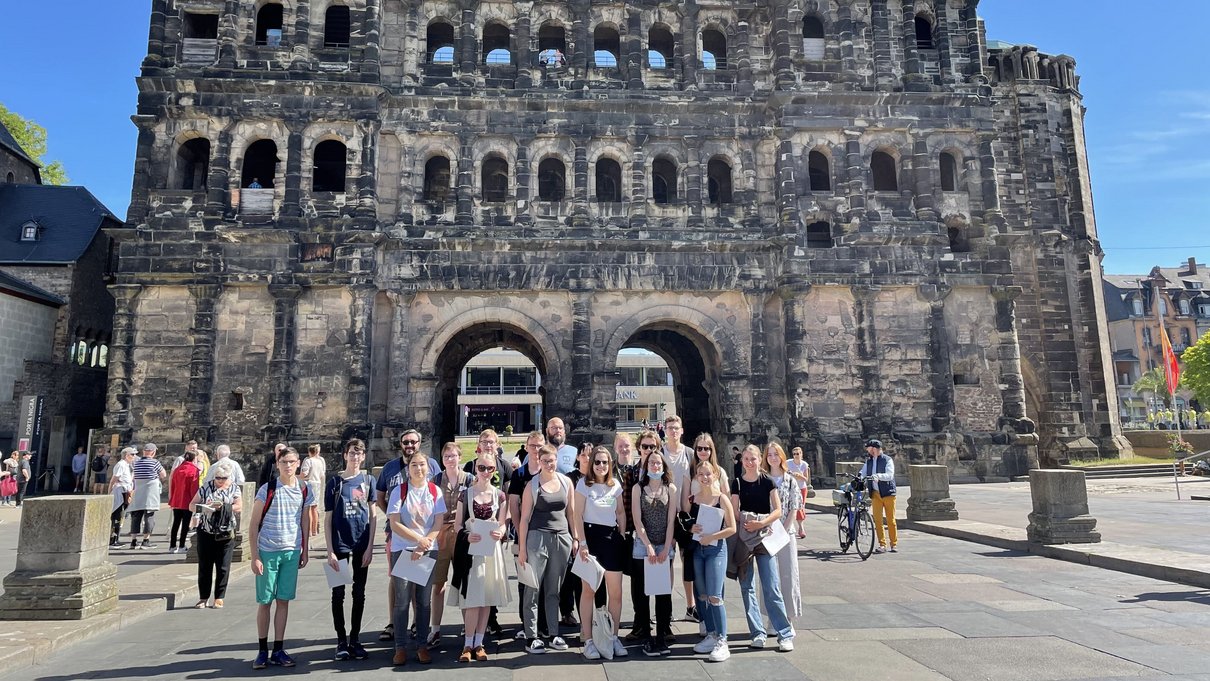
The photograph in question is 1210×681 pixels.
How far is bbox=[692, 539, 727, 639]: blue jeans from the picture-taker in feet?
20.0

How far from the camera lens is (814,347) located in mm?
21109

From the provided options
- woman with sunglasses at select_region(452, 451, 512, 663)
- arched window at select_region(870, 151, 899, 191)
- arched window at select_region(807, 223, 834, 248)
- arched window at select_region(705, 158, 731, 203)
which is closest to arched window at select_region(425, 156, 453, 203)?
arched window at select_region(705, 158, 731, 203)

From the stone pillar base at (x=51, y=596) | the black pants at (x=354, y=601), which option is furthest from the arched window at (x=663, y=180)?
the stone pillar base at (x=51, y=596)

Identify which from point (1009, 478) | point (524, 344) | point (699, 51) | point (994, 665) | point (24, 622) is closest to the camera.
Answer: point (994, 665)

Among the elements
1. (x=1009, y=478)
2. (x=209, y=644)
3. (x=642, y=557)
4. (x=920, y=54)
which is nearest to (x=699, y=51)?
(x=920, y=54)

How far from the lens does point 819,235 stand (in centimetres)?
2256

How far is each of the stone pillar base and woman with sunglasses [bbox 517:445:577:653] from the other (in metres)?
4.90

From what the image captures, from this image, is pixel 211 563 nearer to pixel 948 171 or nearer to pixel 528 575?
pixel 528 575

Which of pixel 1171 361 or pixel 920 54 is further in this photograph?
pixel 1171 361

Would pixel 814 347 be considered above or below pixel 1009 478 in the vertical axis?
above

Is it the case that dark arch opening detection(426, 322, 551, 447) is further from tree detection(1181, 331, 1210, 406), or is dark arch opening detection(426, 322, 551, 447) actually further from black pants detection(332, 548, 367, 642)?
tree detection(1181, 331, 1210, 406)

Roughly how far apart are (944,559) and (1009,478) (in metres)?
13.2

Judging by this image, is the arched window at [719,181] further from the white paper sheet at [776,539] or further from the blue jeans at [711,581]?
the blue jeans at [711,581]

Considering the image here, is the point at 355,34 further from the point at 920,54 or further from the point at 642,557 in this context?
the point at 642,557
